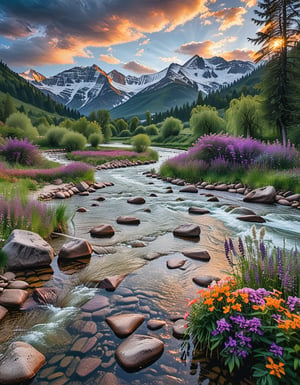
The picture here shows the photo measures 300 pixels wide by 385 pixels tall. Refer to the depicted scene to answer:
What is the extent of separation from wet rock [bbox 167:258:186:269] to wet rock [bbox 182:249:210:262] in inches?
10.9

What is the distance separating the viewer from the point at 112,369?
91.1 inches

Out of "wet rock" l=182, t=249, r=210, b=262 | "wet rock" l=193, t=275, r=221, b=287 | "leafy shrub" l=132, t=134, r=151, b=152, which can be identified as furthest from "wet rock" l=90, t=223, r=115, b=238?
"leafy shrub" l=132, t=134, r=151, b=152

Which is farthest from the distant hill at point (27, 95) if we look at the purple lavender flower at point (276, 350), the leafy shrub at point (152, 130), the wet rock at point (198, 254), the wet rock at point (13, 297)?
the purple lavender flower at point (276, 350)

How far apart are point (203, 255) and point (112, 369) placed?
2834 mm

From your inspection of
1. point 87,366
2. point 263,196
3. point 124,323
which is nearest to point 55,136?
point 263,196

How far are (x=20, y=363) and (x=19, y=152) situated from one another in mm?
15526

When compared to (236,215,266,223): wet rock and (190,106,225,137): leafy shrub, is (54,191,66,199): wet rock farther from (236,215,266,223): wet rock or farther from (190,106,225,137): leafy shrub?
(190,106,225,137): leafy shrub

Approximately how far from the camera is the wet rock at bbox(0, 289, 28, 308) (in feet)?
10.7

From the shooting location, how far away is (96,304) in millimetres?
3328

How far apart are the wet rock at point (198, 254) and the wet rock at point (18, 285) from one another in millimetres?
2801

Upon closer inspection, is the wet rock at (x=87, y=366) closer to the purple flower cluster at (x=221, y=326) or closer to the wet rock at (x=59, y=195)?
the purple flower cluster at (x=221, y=326)

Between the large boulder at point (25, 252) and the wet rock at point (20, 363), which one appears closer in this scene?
the wet rock at point (20, 363)

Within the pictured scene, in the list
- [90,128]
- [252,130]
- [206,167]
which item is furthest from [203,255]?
[90,128]

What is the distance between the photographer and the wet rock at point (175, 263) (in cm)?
442
